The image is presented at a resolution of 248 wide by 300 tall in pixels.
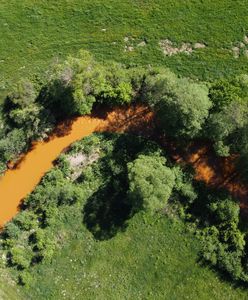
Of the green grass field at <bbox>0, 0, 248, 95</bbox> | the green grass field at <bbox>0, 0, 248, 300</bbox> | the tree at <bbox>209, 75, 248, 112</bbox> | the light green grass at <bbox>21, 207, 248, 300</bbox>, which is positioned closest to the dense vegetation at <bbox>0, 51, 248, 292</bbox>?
the tree at <bbox>209, 75, 248, 112</bbox>

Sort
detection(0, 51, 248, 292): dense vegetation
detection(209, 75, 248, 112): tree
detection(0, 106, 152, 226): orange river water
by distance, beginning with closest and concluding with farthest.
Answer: detection(209, 75, 248, 112): tree, detection(0, 51, 248, 292): dense vegetation, detection(0, 106, 152, 226): orange river water

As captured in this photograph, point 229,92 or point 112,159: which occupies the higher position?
point 229,92

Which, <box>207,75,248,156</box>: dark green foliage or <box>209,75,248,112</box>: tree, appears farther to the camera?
<box>209,75,248,112</box>: tree

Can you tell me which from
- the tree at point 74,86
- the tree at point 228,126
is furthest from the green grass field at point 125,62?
the tree at point 228,126

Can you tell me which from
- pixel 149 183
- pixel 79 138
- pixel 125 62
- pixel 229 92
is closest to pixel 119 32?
pixel 125 62

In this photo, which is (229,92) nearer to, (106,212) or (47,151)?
(106,212)

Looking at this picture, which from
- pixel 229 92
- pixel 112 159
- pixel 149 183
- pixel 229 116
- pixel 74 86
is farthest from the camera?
pixel 112 159

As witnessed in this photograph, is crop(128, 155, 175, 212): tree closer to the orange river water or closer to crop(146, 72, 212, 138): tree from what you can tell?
crop(146, 72, 212, 138): tree
